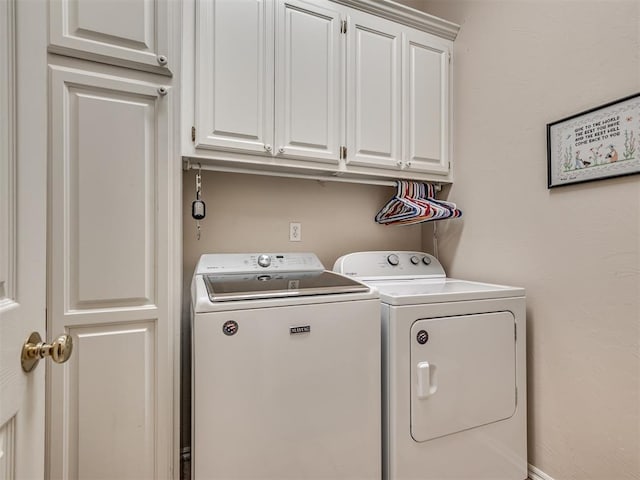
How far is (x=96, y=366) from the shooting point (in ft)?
3.83

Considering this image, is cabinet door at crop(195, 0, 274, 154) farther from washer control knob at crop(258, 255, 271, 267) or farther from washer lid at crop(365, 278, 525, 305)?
washer lid at crop(365, 278, 525, 305)

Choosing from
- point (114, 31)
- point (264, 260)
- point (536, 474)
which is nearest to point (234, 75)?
point (114, 31)

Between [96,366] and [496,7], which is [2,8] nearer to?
[96,366]

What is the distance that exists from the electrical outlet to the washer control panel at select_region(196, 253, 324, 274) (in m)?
0.21

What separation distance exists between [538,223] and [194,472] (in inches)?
69.6

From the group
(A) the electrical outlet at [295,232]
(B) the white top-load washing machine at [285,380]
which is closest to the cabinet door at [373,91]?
(A) the electrical outlet at [295,232]

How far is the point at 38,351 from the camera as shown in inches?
25.4

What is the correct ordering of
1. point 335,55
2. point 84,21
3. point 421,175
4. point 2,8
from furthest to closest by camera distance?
point 421,175, point 335,55, point 84,21, point 2,8

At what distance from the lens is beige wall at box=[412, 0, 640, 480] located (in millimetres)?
1316

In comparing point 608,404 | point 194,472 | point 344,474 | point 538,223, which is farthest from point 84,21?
point 608,404

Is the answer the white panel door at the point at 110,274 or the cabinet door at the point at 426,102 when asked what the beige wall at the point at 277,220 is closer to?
the cabinet door at the point at 426,102

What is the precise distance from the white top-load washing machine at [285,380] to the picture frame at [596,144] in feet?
3.37

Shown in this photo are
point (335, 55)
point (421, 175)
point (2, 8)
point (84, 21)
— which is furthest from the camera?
point (421, 175)

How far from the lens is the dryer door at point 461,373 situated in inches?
54.6
